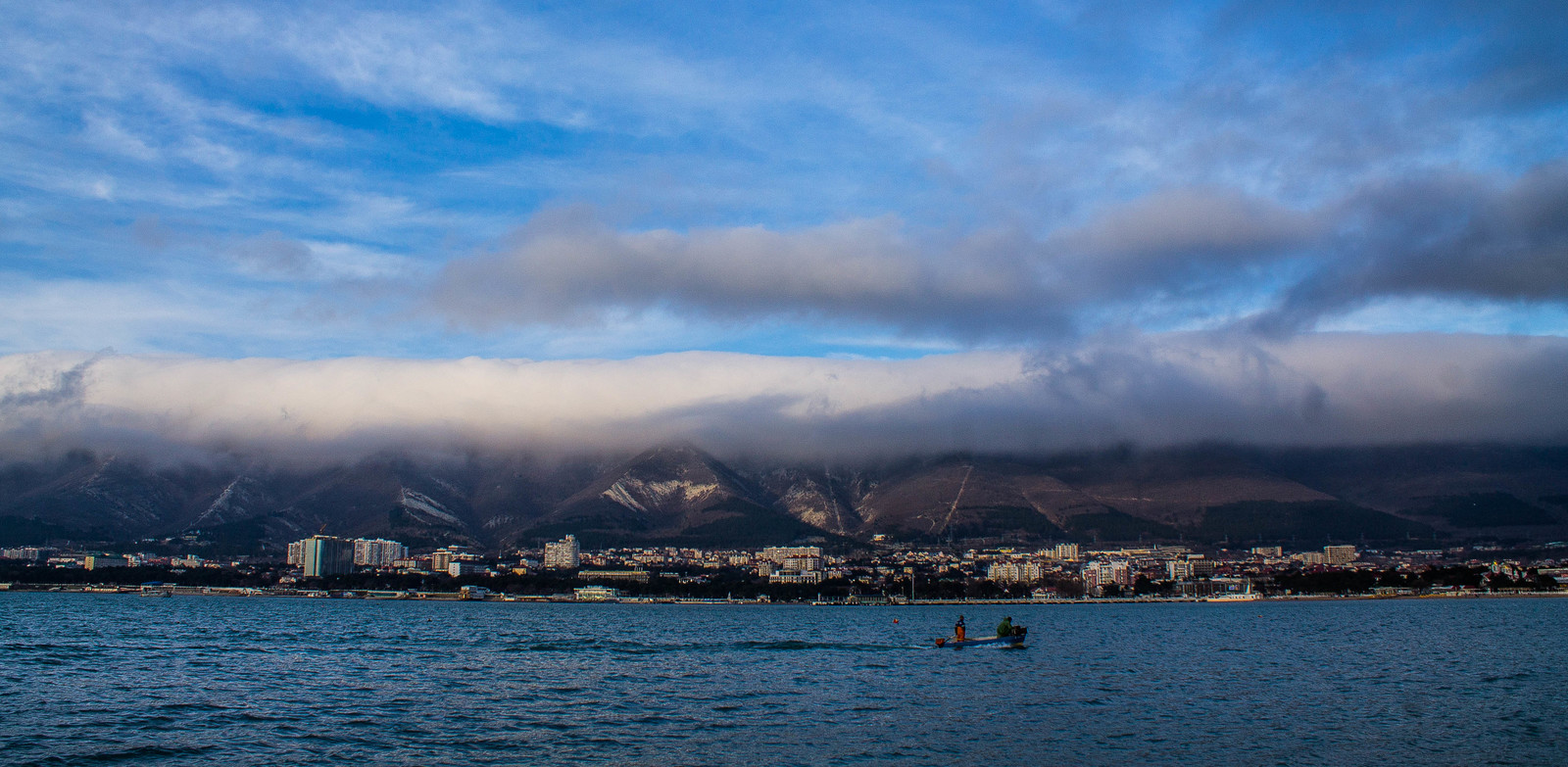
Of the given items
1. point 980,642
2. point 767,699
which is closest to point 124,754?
point 767,699

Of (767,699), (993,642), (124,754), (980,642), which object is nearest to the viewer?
(124,754)

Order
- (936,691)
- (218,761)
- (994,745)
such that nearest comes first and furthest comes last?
1. (218,761)
2. (994,745)
3. (936,691)

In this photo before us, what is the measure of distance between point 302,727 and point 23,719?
11.5m

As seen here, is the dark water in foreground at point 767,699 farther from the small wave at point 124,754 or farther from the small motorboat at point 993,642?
the small motorboat at point 993,642

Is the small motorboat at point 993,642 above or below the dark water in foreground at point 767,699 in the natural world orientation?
below

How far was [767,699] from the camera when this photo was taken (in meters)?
58.1

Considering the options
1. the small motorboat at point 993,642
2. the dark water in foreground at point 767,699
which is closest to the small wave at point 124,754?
the dark water in foreground at point 767,699

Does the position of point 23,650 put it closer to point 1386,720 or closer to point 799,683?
point 799,683

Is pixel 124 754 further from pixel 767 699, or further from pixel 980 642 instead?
pixel 980 642

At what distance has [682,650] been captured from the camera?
9131 centimetres

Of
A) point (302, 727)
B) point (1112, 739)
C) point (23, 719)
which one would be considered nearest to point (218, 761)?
point (302, 727)

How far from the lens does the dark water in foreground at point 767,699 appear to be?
4209cm

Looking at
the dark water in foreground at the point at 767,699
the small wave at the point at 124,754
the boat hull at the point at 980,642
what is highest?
the small wave at the point at 124,754

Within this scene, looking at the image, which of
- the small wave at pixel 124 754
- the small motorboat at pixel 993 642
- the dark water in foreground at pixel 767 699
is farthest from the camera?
the small motorboat at pixel 993 642
